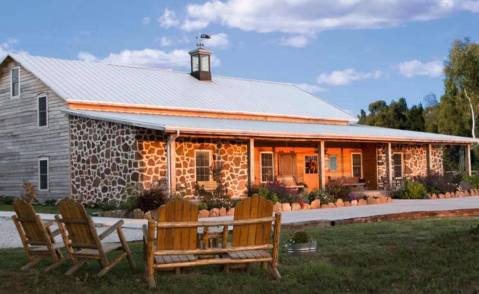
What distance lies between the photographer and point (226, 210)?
17062 millimetres

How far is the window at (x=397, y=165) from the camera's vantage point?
2653 centimetres

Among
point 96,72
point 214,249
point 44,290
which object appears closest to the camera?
Answer: point 44,290

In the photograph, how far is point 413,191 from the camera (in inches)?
885

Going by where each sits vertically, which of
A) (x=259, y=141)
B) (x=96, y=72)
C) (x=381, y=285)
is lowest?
(x=381, y=285)

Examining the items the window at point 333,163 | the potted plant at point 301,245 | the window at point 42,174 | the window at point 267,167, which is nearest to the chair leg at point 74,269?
the potted plant at point 301,245

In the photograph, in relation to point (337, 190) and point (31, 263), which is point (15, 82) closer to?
point (337, 190)

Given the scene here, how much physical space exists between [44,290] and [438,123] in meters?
43.7

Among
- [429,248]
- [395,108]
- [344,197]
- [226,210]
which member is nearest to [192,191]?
[226,210]

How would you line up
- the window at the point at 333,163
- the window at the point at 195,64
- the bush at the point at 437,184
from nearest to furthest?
the bush at the point at 437,184
the window at the point at 333,163
the window at the point at 195,64

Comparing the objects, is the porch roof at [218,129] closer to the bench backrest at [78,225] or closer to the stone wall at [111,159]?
the stone wall at [111,159]

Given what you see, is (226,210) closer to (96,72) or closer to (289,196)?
(289,196)

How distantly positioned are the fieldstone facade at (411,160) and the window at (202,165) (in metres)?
7.93

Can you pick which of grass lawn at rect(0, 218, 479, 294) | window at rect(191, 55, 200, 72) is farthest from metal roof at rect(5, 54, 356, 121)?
grass lawn at rect(0, 218, 479, 294)

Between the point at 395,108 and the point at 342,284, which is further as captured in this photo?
the point at 395,108
